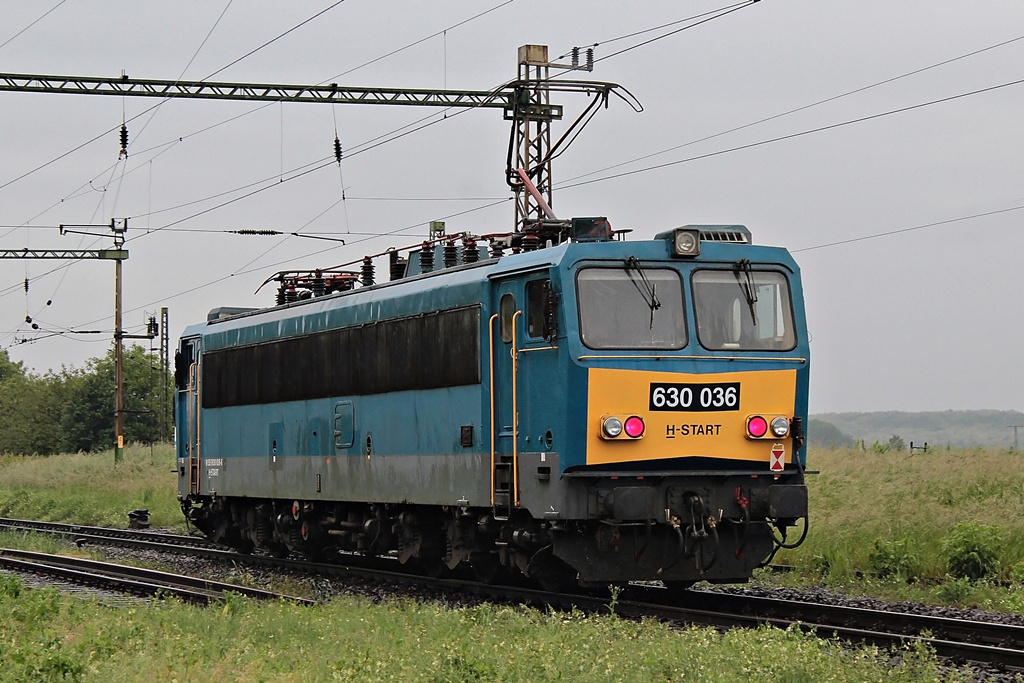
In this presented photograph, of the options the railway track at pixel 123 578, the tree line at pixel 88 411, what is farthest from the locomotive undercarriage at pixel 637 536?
the tree line at pixel 88 411

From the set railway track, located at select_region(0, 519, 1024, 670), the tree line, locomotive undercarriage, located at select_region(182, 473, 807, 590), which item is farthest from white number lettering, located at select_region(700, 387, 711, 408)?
the tree line

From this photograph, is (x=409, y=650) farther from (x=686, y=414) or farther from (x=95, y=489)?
(x=95, y=489)

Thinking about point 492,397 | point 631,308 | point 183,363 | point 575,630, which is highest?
point 183,363

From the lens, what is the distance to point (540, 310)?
14.0m

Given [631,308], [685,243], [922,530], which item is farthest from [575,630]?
[922,530]

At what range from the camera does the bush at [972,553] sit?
15.9m

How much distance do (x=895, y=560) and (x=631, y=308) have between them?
5.17 meters

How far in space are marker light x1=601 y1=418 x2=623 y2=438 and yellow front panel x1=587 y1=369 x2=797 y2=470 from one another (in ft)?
0.20

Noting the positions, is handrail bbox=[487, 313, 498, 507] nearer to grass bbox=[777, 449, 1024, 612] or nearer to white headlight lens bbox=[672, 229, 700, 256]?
white headlight lens bbox=[672, 229, 700, 256]

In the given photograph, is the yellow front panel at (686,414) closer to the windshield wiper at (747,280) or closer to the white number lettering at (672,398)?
the white number lettering at (672,398)

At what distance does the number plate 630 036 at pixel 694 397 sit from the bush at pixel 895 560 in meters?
3.73

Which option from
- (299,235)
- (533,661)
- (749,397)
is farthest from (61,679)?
(299,235)

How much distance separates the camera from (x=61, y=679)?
9.88 meters

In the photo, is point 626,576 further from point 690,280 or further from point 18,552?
point 18,552
